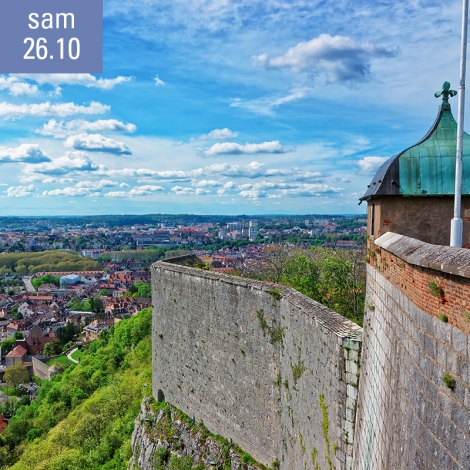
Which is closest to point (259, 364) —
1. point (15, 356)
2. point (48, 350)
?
point (48, 350)

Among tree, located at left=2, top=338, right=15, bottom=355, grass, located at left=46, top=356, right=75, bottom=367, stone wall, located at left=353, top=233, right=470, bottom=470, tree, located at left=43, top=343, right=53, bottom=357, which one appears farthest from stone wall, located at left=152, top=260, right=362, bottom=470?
tree, located at left=2, top=338, right=15, bottom=355

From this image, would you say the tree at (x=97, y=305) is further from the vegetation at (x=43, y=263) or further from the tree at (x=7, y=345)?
the vegetation at (x=43, y=263)

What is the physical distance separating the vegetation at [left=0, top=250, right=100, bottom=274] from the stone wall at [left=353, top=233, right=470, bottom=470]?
172 m

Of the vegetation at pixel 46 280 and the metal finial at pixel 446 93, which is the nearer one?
the metal finial at pixel 446 93

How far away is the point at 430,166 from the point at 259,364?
699 centimetres

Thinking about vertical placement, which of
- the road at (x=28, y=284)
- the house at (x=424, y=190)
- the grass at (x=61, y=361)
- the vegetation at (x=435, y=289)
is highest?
the house at (x=424, y=190)

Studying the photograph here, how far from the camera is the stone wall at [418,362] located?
3.73 metres

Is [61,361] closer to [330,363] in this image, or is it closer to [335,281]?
[335,281]

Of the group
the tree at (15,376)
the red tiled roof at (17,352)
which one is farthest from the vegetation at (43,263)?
the tree at (15,376)

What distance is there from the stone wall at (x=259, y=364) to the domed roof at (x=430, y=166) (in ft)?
8.67

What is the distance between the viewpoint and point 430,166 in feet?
24.2

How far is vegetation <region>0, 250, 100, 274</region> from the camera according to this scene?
169375mm

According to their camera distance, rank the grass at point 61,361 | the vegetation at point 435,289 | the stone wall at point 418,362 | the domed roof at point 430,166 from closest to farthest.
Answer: the stone wall at point 418,362 → the vegetation at point 435,289 → the domed roof at point 430,166 → the grass at point 61,361

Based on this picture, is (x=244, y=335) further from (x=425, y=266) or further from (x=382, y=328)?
(x=425, y=266)
